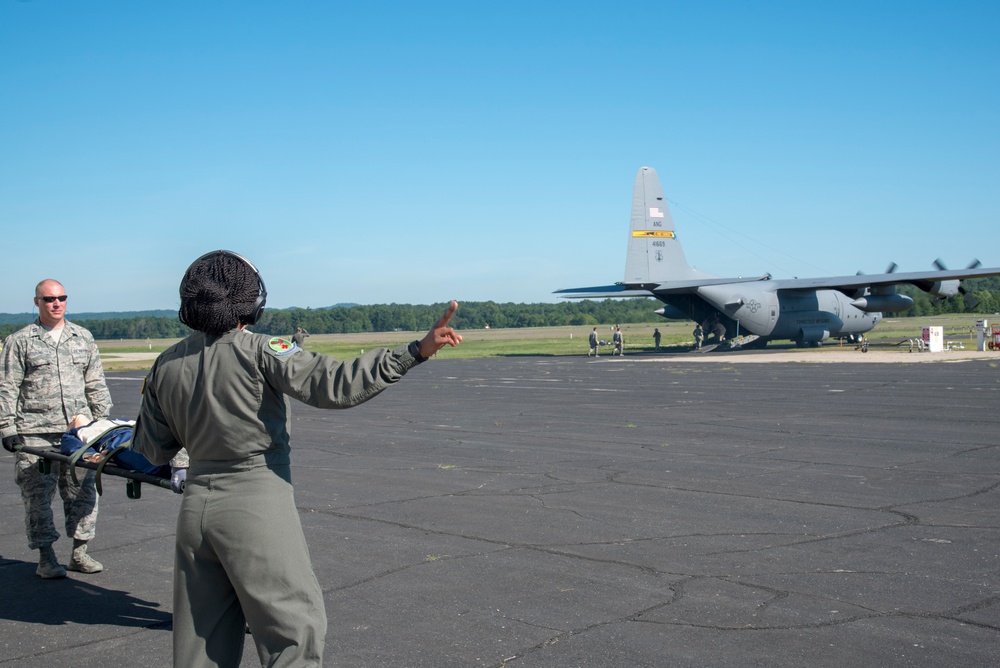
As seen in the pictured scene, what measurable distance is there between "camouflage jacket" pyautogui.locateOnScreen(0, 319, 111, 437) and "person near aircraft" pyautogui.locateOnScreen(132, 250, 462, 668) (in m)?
3.60

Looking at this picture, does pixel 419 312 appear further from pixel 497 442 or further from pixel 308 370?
pixel 308 370

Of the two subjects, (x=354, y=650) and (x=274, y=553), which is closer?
(x=274, y=553)

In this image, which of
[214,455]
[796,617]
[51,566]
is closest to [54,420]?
[51,566]

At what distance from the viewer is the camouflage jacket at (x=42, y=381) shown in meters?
6.87

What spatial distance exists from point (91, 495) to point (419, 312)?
418 ft

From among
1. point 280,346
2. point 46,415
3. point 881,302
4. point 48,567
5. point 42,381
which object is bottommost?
point 48,567

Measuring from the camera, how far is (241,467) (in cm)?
380

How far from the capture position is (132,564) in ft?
23.8

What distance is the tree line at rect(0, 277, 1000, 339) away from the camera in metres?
127

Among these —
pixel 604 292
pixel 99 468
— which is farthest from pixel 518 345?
pixel 99 468

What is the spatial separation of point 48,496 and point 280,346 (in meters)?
4.21

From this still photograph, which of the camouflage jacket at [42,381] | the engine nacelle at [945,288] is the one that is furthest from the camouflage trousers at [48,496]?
the engine nacelle at [945,288]

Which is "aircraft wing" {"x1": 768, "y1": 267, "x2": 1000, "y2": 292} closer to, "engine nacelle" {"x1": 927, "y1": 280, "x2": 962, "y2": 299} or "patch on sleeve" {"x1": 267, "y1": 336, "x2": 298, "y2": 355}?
"engine nacelle" {"x1": 927, "y1": 280, "x2": 962, "y2": 299}

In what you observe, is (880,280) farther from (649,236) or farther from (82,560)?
(82,560)
